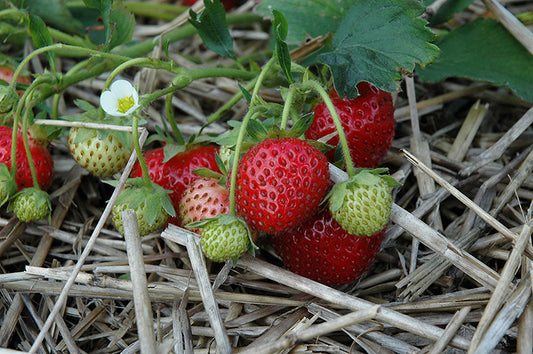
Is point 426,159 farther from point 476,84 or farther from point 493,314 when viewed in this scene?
point 493,314

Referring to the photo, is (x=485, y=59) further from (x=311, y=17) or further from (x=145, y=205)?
(x=145, y=205)

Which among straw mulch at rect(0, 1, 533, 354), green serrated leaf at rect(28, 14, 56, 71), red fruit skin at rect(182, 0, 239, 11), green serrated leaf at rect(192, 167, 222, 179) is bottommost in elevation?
straw mulch at rect(0, 1, 533, 354)

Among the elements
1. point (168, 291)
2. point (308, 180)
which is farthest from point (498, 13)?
point (168, 291)

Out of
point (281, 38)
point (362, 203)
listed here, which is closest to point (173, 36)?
point (281, 38)

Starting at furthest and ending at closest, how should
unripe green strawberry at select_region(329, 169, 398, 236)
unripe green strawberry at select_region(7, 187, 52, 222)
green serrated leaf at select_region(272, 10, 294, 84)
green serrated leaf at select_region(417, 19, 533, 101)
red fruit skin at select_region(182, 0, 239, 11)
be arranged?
1. red fruit skin at select_region(182, 0, 239, 11)
2. green serrated leaf at select_region(417, 19, 533, 101)
3. unripe green strawberry at select_region(7, 187, 52, 222)
4. green serrated leaf at select_region(272, 10, 294, 84)
5. unripe green strawberry at select_region(329, 169, 398, 236)

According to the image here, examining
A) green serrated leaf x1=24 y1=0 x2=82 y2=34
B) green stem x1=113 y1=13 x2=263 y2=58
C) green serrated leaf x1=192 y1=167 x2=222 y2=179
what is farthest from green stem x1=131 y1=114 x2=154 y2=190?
green serrated leaf x1=24 y1=0 x2=82 y2=34

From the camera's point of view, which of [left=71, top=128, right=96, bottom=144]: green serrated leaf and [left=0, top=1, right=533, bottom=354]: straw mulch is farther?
[left=71, top=128, right=96, bottom=144]: green serrated leaf

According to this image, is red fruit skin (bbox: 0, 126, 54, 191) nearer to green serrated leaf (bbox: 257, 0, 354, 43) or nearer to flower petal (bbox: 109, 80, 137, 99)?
flower petal (bbox: 109, 80, 137, 99)
